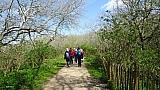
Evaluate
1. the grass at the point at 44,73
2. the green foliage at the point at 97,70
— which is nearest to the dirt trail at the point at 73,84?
the grass at the point at 44,73

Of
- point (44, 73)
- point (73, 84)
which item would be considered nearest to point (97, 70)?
point (44, 73)

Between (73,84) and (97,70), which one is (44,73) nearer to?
(97,70)

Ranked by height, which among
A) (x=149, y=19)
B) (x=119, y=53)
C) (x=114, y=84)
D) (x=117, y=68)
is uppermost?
(x=149, y=19)

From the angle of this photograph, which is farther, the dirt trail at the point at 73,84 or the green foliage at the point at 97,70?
the green foliage at the point at 97,70

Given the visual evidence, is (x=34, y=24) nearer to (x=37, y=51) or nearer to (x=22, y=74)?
(x=37, y=51)

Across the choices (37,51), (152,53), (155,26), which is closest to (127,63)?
(152,53)

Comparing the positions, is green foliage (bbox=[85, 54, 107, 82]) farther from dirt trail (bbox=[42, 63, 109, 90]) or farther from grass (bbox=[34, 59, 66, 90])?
grass (bbox=[34, 59, 66, 90])

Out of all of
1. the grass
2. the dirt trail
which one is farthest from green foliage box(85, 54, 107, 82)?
the grass

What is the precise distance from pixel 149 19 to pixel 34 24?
305 inches

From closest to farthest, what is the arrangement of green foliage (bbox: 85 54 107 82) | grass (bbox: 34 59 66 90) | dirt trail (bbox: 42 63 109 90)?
dirt trail (bbox: 42 63 109 90) → grass (bbox: 34 59 66 90) → green foliage (bbox: 85 54 107 82)

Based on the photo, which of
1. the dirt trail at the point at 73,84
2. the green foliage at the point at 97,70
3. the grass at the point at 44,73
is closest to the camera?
the dirt trail at the point at 73,84

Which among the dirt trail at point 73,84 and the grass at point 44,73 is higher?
the grass at point 44,73

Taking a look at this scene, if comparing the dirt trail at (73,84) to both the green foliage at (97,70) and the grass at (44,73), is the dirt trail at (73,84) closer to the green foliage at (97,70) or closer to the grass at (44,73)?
the grass at (44,73)

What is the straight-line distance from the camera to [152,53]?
19.6ft
